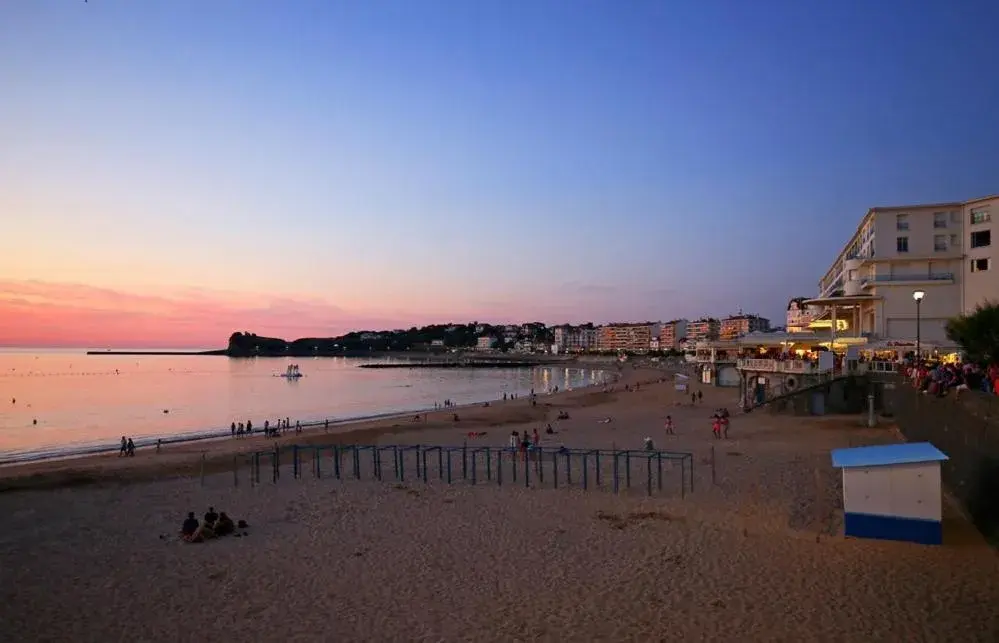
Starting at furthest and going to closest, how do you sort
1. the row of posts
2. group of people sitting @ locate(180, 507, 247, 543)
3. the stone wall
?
1. the row of posts
2. group of people sitting @ locate(180, 507, 247, 543)
3. the stone wall

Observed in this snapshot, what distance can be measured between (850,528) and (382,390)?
7604 centimetres

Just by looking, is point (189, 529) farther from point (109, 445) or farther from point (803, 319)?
point (803, 319)

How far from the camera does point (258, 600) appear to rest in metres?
11.0

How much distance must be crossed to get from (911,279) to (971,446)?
30.8 m

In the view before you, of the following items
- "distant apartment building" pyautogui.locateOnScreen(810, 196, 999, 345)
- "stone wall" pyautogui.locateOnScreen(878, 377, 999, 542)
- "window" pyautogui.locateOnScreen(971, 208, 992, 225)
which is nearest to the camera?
"stone wall" pyautogui.locateOnScreen(878, 377, 999, 542)

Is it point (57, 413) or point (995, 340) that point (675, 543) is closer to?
point (995, 340)

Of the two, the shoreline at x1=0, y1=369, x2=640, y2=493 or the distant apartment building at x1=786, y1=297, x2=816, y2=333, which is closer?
the shoreline at x1=0, y1=369, x2=640, y2=493

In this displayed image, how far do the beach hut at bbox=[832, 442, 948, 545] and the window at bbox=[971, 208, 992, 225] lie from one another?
31601 mm

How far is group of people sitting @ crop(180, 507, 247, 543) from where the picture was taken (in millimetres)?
14570

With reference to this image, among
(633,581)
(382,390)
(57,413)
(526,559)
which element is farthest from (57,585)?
(382,390)

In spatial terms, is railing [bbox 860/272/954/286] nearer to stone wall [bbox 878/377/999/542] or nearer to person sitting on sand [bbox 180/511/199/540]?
stone wall [bbox 878/377/999/542]

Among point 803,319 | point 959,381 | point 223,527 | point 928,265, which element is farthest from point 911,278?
point 803,319

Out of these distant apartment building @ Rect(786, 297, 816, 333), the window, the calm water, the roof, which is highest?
the window

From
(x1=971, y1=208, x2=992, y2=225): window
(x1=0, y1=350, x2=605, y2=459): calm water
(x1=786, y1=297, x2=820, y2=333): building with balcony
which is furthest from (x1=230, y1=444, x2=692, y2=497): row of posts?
(x1=786, y1=297, x2=820, y2=333): building with balcony
